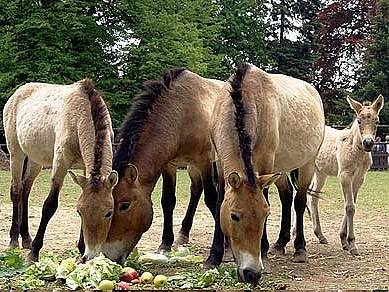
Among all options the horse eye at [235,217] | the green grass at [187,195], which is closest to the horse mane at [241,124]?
the horse eye at [235,217]

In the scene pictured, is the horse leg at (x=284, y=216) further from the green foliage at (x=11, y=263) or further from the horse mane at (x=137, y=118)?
the green foliage at (x=11, y=263)

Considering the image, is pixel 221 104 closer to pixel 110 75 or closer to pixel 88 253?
pixel 88 253

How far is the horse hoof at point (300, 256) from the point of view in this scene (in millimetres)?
7120

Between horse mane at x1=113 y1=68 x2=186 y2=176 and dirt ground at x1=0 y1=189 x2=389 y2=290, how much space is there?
1.80 meters

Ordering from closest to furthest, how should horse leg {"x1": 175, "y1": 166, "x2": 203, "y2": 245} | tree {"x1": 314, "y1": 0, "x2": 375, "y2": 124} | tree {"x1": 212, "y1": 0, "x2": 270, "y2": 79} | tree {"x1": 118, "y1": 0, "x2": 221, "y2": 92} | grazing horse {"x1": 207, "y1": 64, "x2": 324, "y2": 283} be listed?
grazing horse {"x1": 207, "y1": 64, "x2": 324, "y2": 283} → horse leg {"x1": 175, "y1": 166, "x2": 203, "y2": 245} → tree {"x1": 118, "y1": 0, "x2": 221, "y2": 92} → tree {"x1": 212, "y1": 0, "x2": 270, "y2": 79} → tree {"x1": 314, "y1": 0, "x2": 375, "y2": 124}

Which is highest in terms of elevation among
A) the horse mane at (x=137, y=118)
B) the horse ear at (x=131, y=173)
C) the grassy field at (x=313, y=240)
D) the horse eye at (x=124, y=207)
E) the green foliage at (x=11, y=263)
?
the horse mane at (x=137, y=118)

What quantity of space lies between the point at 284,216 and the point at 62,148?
295 centimetres

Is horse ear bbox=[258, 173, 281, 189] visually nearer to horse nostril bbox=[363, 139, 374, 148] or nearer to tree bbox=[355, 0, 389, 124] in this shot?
horse nostril bbox=[363, 139, 374, 148]

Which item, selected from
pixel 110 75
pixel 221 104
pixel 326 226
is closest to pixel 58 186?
pixel 221 104

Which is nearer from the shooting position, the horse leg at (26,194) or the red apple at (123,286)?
the red apple at (123,286)

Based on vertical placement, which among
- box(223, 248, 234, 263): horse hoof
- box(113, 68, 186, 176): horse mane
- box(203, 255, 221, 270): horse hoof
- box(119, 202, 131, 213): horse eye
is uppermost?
box(113, 68, 186, 176): horse mane

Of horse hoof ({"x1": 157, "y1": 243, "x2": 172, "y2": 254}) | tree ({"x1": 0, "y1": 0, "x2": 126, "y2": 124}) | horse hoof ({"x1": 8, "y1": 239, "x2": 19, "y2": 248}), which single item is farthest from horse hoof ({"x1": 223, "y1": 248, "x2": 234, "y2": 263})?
tree ({"x1": 0, "y1": 0, "x2": 126, "y2": 124})

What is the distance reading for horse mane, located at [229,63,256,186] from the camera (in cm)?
524

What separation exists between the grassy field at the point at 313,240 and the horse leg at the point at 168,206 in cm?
38
